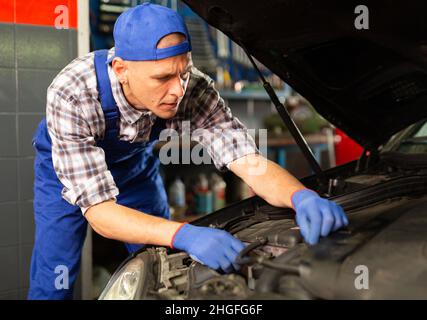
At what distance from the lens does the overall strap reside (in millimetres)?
1312

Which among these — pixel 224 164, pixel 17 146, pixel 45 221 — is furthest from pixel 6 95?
pixel 224 164

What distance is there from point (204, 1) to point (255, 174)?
0.52 metres

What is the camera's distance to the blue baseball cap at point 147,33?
1.14 meters

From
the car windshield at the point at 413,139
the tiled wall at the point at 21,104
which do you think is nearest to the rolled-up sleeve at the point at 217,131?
the car windshield at the point at 413,139

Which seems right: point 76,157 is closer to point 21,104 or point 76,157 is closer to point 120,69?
point 120,69

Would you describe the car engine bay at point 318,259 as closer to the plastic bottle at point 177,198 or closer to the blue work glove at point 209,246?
A: the blue work glove at point 209,246

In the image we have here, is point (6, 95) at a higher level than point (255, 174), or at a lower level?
higher

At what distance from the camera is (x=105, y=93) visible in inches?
51.8

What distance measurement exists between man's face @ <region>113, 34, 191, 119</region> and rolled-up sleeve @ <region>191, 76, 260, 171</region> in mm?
234

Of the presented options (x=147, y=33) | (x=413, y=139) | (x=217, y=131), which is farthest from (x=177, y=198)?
(x=147, y=33)

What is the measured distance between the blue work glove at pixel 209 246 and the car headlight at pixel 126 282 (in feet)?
0.35

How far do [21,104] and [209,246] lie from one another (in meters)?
1.28
